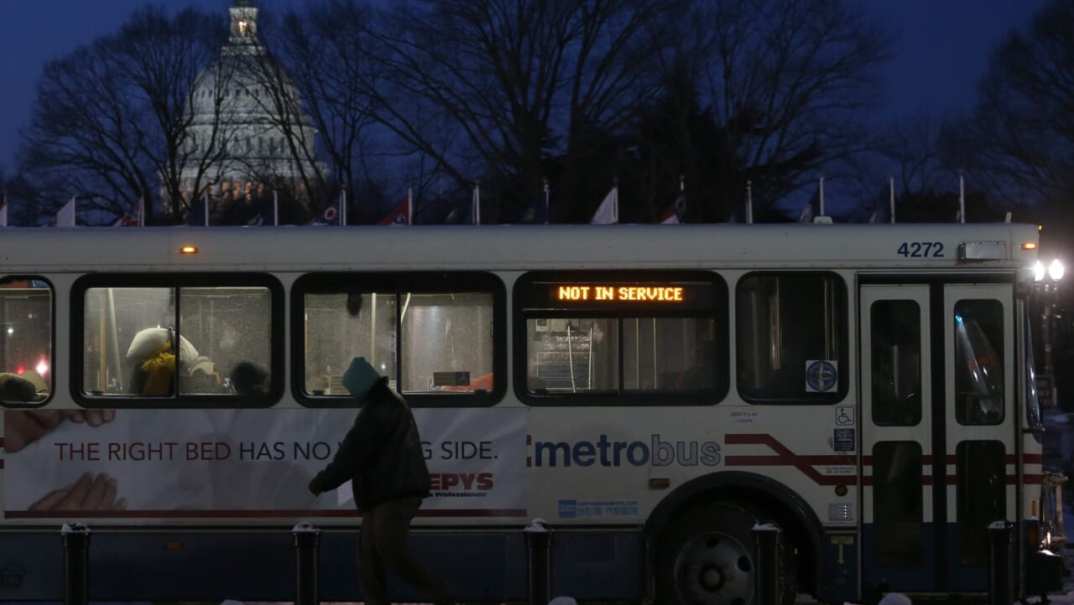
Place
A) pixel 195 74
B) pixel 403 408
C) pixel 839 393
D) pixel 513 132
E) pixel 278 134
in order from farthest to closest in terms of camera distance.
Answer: pixel 195 74 → pixel 278 134 → pixel 513 132 → pixel 839 393 → pixel 403 408

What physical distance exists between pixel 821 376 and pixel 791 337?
1.10 feet

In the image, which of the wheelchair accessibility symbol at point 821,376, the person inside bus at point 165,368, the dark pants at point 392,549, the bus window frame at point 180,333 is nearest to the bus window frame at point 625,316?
the wheelchair accessibility symbol at point 821,376

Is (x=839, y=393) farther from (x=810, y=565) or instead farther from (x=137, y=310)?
(x=137, y=310)

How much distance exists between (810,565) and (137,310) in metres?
4.94

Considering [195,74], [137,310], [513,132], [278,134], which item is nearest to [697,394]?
[137,310]

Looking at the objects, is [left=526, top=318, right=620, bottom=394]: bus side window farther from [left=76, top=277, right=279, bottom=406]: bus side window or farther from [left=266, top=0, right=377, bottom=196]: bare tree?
[left=266, top=0, right=377, bottom=196]: bare tree

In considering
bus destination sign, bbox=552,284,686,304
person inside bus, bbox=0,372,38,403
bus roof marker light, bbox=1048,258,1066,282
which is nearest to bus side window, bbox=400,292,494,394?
bus destination sign, bbox=552,284,686,304

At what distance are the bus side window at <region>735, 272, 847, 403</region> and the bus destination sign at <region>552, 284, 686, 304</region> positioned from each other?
55 centimetres

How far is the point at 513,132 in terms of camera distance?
44.2 meters

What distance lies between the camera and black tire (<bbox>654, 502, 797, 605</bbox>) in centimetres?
1148

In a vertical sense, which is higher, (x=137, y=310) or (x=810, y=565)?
(x=137, y=310)

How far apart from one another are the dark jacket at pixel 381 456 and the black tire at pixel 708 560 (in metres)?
2.04

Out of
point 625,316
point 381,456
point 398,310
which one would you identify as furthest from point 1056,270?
point 381,456

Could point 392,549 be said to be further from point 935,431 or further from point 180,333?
point 935,431
